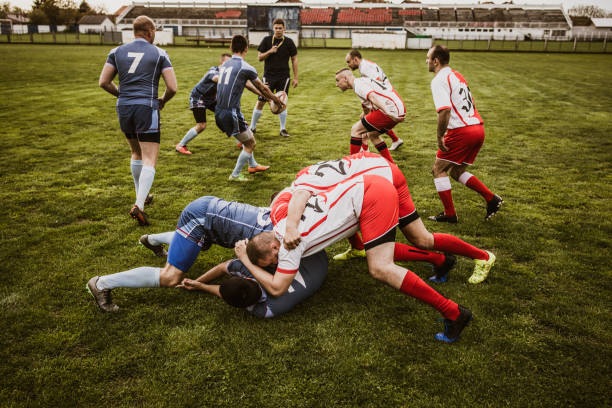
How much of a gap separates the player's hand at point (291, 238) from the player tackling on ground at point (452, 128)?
2.87 metres

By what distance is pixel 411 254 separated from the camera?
363 centimetres

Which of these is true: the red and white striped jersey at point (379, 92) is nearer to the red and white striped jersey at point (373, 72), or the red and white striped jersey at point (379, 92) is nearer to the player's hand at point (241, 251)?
the red and white striped jersey at point (373, 72)

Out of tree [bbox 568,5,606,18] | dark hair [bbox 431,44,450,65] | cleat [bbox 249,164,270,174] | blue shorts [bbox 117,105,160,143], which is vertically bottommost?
cleat [bbox 249,164,270,174]

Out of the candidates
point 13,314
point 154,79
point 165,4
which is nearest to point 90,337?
point 13,314

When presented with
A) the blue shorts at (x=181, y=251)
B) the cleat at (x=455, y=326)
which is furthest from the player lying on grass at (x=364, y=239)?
the blue shorts at (x=181, y=251)

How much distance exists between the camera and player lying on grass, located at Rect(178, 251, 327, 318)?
3.06 meters

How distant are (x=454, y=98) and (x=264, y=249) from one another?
338 centimetres

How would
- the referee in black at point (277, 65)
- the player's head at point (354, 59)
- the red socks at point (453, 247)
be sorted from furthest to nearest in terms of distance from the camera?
1. the referee in black at point (277, 65)
2. the player's head at point (354, 59)
3. the red socks at point (453, 247)

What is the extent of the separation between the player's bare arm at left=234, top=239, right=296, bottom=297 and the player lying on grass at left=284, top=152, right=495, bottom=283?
0.80 feet

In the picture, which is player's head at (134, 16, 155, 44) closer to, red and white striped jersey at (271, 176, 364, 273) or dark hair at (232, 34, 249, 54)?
dark hair at (232, 34, 249, 54)

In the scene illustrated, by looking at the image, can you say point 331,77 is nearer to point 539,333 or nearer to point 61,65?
point 61,65

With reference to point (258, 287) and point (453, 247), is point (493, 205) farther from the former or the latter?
point (258, 287)

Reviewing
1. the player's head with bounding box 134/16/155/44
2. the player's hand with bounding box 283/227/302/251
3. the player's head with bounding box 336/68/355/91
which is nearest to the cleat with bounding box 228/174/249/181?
the player's head with bounding box 336/68/355/91

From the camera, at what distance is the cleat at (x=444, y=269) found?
3.79 m
